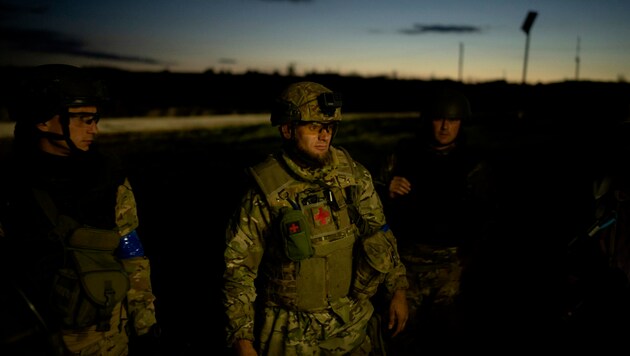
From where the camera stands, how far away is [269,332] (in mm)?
2439

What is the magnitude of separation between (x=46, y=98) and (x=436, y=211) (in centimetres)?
321

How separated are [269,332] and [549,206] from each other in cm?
823

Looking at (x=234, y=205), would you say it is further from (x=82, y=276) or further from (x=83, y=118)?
(x=82, y=276)

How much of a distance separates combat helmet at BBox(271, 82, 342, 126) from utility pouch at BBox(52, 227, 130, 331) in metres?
1.23

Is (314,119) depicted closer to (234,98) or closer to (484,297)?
(484,297)

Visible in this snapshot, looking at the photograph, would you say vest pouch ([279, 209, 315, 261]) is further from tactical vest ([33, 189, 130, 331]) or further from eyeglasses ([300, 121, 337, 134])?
tactical vest ([33, 189, 130, 331])

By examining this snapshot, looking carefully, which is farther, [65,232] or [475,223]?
[475,223]

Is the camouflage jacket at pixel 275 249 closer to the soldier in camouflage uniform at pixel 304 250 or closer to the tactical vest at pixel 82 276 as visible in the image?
the soldier in camouflage uniform at pixel 304 250

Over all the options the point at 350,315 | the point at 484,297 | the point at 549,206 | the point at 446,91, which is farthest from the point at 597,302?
the point at 549,206

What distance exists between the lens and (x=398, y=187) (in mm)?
3951

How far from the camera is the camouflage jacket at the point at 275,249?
2275 mm

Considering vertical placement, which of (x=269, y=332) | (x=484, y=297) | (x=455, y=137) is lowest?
(x=484, y=297)

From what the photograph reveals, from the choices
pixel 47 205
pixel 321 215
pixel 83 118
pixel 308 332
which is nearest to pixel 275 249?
pixel 321 215

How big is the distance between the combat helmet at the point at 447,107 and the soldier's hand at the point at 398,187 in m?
0.77
